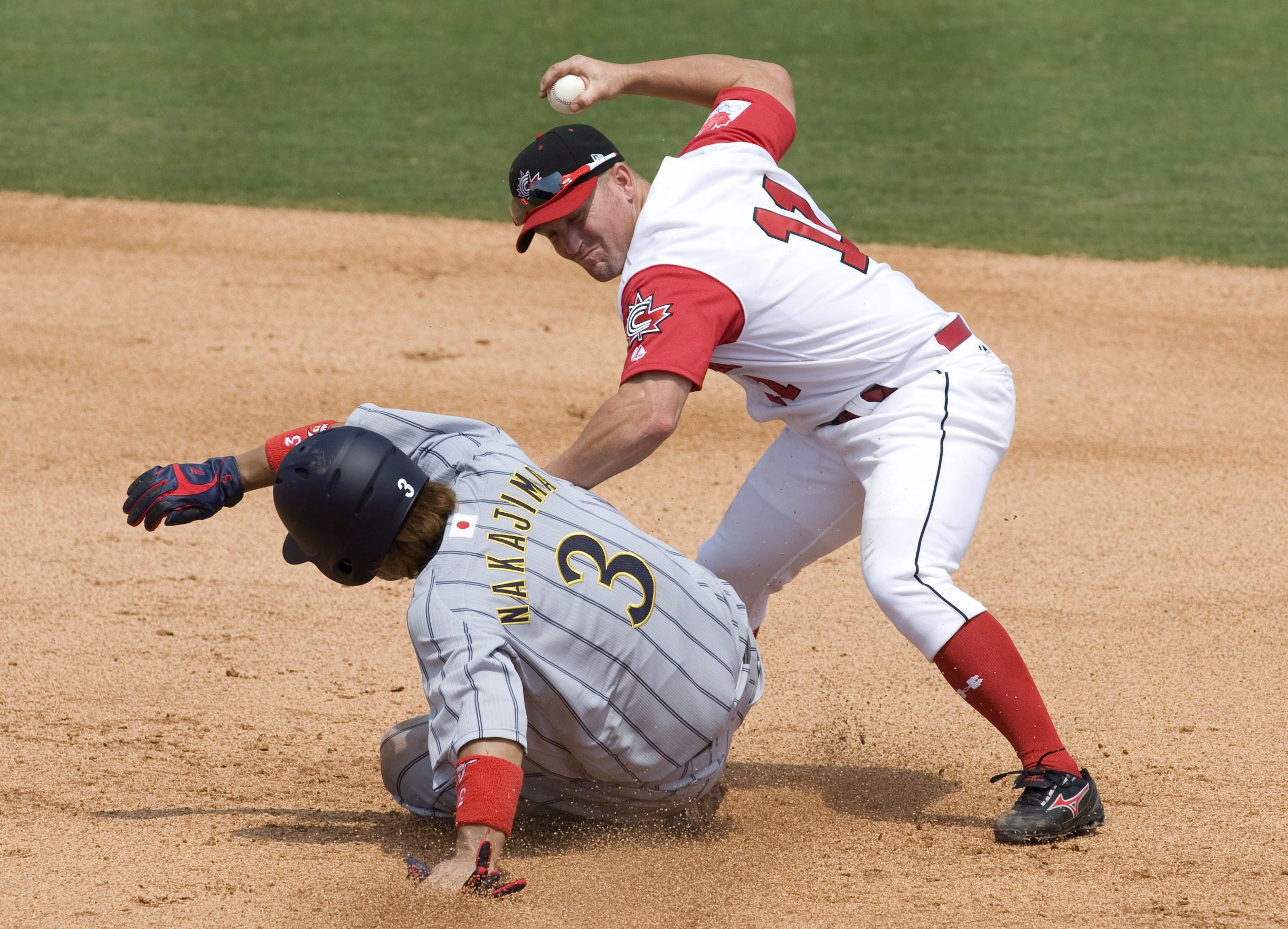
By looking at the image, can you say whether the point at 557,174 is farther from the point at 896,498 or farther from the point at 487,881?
the point at 487,881

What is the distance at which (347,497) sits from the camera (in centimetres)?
291

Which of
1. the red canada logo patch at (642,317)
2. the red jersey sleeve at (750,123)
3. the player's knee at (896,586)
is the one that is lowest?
the player's knee at (896,586)

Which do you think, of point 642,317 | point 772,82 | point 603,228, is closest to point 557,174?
point 603,228

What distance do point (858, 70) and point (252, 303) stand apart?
7.02 metres

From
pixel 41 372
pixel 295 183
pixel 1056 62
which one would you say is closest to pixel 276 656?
pixel 41 372

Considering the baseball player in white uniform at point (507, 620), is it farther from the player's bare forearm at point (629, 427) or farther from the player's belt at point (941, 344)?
the player's belt at point (941, 344)

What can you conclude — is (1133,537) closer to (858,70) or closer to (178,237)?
(178,237)

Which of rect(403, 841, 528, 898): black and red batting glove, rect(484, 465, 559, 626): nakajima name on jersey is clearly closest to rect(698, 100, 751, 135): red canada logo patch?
rect(484, 465, 559, 626): nakajima name on jersey

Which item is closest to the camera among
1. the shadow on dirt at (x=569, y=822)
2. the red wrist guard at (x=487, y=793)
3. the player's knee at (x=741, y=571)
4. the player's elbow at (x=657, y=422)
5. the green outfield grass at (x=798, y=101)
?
the red wrist guard at (x=487, y=793)

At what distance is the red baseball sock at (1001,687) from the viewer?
3.30 meters

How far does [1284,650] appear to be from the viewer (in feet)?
15.1

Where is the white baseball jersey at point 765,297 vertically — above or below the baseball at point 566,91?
below

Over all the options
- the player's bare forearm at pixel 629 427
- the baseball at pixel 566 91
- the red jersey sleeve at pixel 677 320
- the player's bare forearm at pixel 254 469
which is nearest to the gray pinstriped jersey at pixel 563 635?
the player's bare forearm at pixel 629 427

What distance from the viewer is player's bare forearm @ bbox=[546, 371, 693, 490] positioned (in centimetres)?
325
